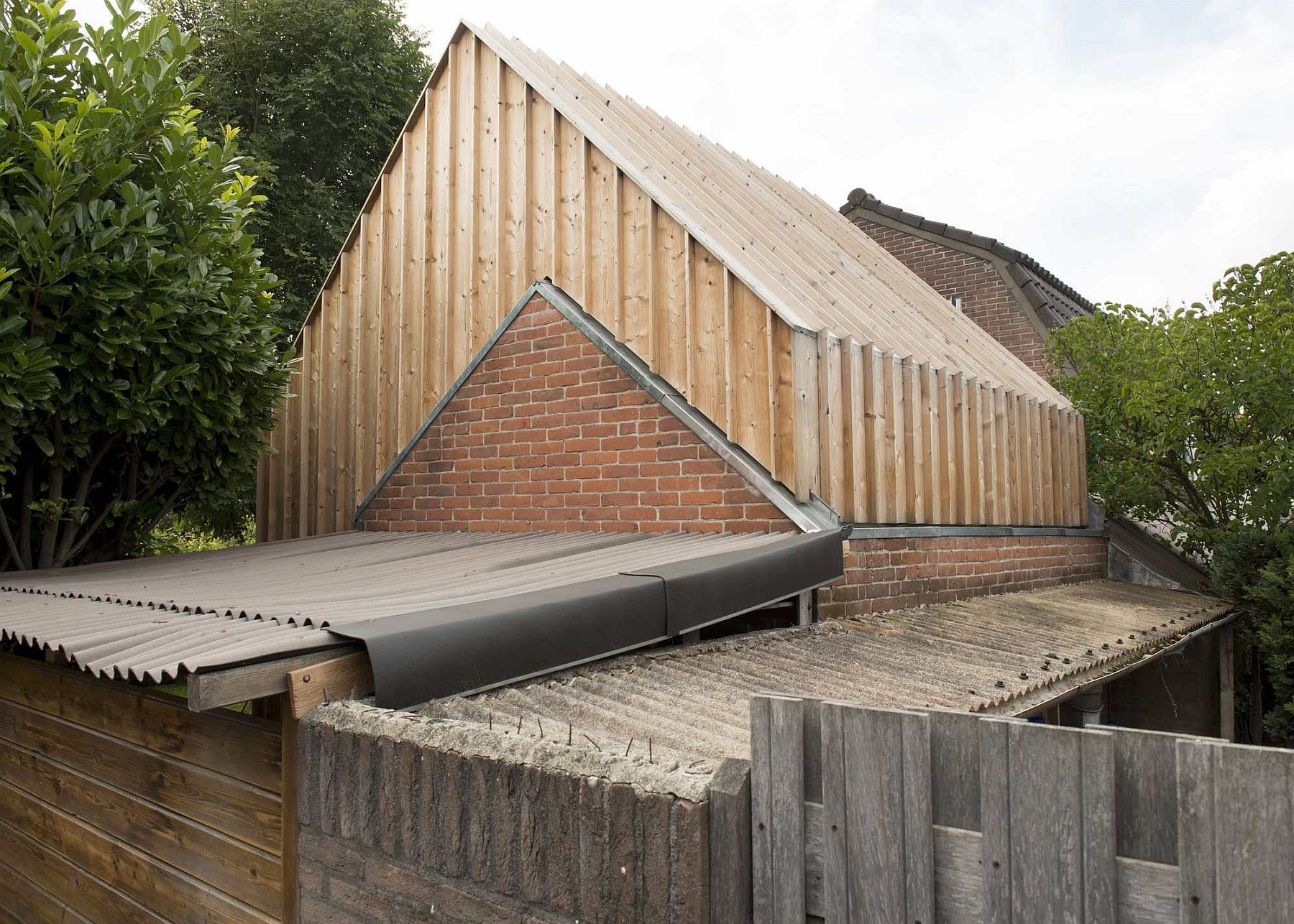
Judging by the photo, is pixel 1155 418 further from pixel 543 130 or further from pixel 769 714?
pixel 769 714

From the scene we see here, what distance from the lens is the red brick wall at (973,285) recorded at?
50.3ft

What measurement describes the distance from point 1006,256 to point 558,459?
11635 mm

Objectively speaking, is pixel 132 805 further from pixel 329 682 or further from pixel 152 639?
pixel 329 682

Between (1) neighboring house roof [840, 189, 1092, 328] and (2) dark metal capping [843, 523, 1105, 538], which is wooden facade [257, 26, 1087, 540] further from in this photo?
(1) neighboring house roof [840, 189, 1092, 328]

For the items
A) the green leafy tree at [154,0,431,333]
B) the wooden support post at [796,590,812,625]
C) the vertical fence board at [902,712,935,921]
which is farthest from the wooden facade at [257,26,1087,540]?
the green leafy tree at [154,0,431,333]

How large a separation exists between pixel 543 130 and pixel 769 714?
6.40m

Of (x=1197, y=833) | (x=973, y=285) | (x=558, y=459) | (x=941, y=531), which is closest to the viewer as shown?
(x=1197, y=833)

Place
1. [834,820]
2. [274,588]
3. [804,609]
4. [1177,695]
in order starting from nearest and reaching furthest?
[834,820] → [274,588] → [804,609] → [1177,695]

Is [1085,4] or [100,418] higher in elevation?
[1085,4]

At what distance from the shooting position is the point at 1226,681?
926 cm

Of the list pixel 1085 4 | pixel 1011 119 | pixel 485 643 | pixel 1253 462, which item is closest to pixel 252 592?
pixel 485 643

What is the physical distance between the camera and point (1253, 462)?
920 centimetres

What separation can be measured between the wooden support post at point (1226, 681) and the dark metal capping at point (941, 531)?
1.74 meters

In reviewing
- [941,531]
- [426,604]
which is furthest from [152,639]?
[941,531]
